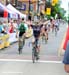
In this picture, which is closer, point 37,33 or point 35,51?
point 35,51

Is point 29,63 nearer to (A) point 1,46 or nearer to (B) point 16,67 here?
(B) point 16,67

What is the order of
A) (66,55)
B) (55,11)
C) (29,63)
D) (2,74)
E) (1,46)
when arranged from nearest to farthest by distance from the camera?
1. (66,55)
2. (2,74)
3. (29,63)
4. (1,46)
5. (55,11)

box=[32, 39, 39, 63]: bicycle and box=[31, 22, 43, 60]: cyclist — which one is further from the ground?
box=[31, 22, 43, 60]: cyclist

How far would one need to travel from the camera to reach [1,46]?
1931cm

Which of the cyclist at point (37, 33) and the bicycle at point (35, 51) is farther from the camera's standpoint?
the cyclist at point (37, 33)

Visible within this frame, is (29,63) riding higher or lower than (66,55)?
lower

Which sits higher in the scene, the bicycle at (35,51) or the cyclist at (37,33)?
the cyclist at (37,33)

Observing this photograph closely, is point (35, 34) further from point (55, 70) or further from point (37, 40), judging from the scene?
point (55, 70)

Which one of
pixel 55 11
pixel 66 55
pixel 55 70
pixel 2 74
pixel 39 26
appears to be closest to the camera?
pixel 66 55

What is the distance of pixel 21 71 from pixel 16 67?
3.23ft

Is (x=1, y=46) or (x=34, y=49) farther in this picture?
(x=1, y=46)

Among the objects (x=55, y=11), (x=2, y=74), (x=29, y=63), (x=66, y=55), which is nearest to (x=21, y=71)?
(x=2, y=74)

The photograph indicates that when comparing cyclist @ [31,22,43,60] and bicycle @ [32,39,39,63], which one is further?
cyclist @ [31,22,43,60]

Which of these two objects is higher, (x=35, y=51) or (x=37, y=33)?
(x=37, y=33)
